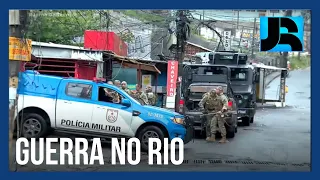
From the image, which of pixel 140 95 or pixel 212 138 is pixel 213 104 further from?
pixel 140 95

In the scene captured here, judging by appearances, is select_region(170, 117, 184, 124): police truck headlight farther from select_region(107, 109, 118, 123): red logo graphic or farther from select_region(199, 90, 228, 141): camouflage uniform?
select_region(107, 109, 118, 123): red logo graphic

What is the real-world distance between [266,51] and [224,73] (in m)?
0.75

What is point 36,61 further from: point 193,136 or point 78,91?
point 193,136

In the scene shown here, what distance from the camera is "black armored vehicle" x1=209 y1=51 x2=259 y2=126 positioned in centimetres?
927

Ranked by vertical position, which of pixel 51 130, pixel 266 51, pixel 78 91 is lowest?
pixel 51 130

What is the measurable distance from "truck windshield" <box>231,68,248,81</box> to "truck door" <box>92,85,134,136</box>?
1.80m

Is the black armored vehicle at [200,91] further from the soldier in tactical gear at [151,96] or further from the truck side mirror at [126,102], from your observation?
the truck side mirror at [126,102]

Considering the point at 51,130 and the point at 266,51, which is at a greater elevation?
the point at 266,51

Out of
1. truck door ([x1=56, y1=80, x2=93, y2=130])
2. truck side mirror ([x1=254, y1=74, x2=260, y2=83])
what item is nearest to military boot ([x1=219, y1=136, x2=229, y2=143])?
truck side mirror ([x1=254, y1=74, x2=260, y2=83])

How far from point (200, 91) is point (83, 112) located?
1856 mm

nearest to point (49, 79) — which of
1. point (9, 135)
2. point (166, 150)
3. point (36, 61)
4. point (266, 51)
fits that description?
point (36, 61)

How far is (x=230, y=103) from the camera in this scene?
9203mm

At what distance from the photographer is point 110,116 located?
8.88m

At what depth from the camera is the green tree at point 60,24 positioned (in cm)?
880
